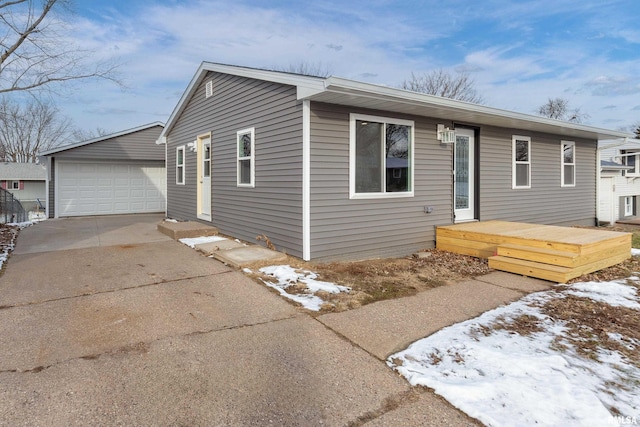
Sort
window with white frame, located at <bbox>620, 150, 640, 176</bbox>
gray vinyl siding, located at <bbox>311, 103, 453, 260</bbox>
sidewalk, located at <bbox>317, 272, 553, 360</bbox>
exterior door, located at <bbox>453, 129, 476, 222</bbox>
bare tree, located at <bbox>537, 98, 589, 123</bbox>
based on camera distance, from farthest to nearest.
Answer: bare tree, located at <bbox>537, 98, 589, 123</bbox> → window with white frame, located at <bbox>620, 150, 640, 176</bbox> → exterior door, located at <bbox>453, 129, 476, 222</bbox> → gray vinyl siding, located at <bbox>311, 103, 453, 260</bbox> → sidewalk, located at <bbox>317, 272, 553, 360</bbox>

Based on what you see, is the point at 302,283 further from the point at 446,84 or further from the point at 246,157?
the point at 446,84

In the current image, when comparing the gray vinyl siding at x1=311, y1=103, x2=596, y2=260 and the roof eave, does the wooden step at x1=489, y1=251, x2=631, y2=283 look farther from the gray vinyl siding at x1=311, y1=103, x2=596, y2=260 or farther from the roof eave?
the roof eave

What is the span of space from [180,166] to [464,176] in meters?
8.11

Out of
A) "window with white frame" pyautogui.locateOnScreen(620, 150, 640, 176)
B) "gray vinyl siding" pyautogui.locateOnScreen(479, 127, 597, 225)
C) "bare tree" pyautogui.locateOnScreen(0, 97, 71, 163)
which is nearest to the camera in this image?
"gray vinyl siding" pyautogui.locateOnScreen(479, 127, 597, 225)

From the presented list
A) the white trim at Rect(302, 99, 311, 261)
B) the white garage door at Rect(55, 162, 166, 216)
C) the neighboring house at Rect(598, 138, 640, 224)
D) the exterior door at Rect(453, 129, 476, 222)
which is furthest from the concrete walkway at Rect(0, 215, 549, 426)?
the neighboring house at Rect(598, 138, 640, 224)

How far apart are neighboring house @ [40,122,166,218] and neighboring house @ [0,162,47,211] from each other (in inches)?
735

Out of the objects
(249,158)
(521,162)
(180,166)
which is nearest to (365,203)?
(249,158)

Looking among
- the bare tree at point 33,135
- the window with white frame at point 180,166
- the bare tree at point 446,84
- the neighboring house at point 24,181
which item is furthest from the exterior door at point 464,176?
the bare tree at point 33,135

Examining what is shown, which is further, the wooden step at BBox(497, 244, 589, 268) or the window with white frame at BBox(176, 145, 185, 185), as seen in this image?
the window with white frame at BBox(176, 145, 185, 185)

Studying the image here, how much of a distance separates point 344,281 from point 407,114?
11.6 feet

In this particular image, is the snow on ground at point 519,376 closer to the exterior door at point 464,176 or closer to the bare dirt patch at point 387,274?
the bare dirt patch at point 387,274

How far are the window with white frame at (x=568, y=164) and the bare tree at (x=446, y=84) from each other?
16246mm

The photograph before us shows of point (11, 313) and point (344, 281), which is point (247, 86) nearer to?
point (344, 281)

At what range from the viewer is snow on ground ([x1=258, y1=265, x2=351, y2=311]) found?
4.21 meters
